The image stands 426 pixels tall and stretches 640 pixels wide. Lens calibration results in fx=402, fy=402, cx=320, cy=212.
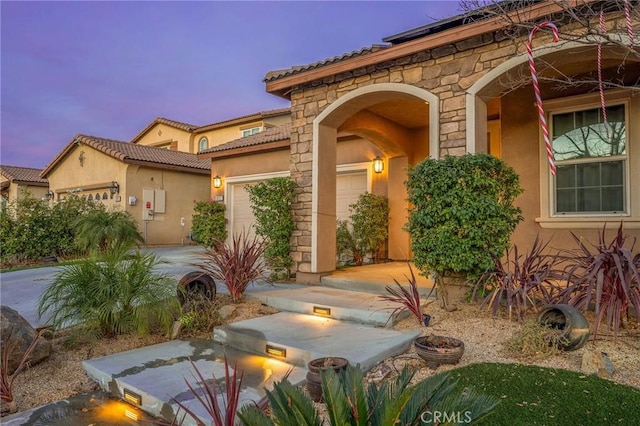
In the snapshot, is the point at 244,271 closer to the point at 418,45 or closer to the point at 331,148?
the point at 331,148

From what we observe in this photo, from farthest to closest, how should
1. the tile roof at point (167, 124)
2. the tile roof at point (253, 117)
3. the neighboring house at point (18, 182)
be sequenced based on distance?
the tile roof at point (167, 124) < the neighboring house at point (18, 182) < the tile roof at point (253, 117)

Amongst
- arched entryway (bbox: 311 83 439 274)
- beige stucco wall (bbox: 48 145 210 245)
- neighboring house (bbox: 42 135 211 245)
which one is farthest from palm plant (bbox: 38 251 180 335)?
beige stucco wall (bbox: 48 145 210 245)

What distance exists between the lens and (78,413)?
317cm

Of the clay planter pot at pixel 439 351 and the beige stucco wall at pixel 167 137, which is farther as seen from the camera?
the beige stucco wall at pixel 167 137

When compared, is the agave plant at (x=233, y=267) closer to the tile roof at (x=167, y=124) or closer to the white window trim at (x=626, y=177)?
the white window trim at (x=626, y=177)

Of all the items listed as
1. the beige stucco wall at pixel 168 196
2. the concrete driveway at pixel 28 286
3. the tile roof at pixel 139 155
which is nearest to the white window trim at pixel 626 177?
the concrete driveway at pixel 28 286

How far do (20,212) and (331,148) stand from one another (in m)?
10.3

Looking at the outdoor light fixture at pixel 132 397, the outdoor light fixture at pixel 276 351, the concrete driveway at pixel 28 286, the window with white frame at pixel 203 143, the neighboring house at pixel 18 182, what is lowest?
the outdoor light fixture at pixel 132 397

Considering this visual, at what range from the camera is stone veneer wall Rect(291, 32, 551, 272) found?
561 cm

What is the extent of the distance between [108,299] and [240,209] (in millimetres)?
7537

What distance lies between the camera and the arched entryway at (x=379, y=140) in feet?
22.0

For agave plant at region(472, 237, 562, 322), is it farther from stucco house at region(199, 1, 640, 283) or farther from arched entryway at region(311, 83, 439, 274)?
arched entryway at region(311, 83, 439, 274)

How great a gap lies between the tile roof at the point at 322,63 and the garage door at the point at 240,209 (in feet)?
15.0

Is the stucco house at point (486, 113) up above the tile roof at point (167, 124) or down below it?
below
